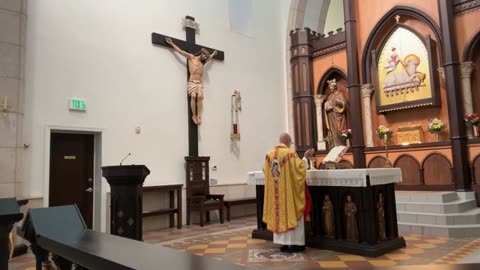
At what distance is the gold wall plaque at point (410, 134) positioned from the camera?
7738mm

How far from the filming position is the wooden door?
6242mm

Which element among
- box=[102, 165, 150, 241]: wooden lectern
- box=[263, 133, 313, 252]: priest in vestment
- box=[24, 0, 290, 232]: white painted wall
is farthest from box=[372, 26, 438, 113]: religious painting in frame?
box=[102, 165, 150, 241]: wooden lectern

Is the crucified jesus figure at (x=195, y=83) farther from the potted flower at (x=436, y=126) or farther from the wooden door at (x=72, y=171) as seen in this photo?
the potted flower at (x=436, y=126)

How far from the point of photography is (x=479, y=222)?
5.66m

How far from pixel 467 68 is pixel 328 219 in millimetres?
4425

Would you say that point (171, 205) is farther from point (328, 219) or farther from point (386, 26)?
point (386, 26)

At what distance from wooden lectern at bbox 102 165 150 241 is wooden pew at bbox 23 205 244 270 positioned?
133 centimetres

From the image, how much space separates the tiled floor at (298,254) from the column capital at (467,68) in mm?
3308

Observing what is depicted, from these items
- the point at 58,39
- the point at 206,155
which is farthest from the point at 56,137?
the point at 206,155

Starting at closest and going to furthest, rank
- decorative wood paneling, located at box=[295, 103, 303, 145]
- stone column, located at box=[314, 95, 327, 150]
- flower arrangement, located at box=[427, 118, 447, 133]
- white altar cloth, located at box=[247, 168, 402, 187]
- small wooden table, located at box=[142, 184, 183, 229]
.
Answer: white altar cloth, located at box=[247, 168, 402, 187] → small wooden table, located at box=[142, 184, 183, 229] → flower arrangement, located at box=[427, 118, 447, 133] → stone column, located at box=[314, 95, 327, 150] → decorative wood paneling, located at box=[295, 103, 303, 145]

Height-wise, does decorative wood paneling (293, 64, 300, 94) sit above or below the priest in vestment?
above

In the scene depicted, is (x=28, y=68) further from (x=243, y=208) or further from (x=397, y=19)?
(x=397, y=19)

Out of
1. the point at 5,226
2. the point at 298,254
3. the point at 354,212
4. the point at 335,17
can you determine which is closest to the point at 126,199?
the point at 5,226

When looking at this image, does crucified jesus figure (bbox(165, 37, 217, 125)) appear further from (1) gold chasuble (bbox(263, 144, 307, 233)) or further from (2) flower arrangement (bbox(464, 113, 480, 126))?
(2) flower arrangement (bbox(464, 113, 480, 126))
